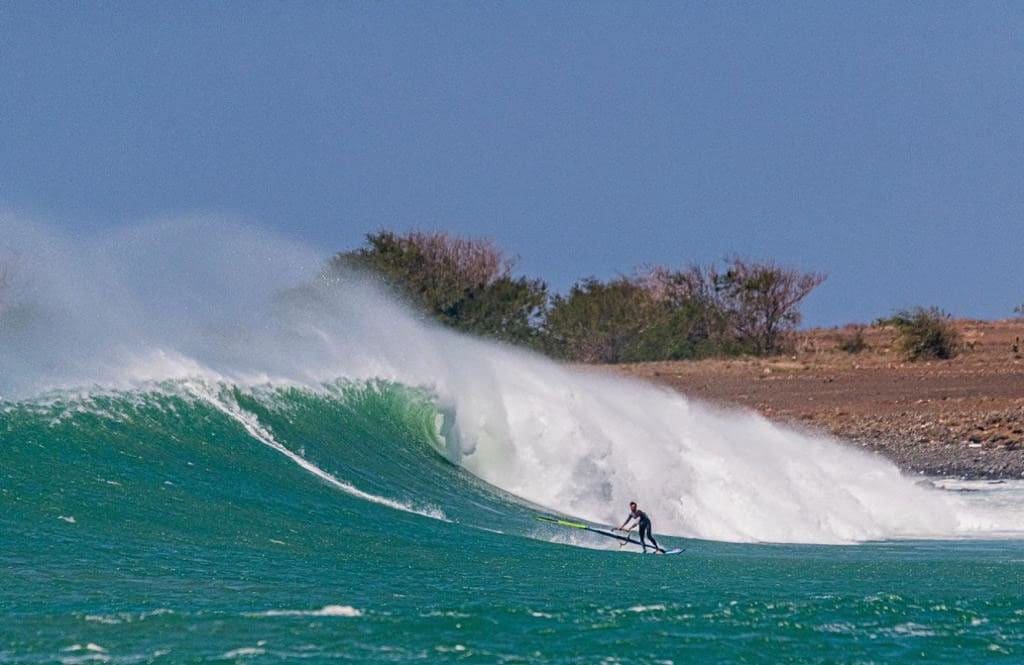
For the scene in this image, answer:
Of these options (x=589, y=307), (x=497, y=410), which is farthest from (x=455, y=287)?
(x=497, y=410)

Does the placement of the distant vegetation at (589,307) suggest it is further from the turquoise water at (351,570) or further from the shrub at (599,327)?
the turquoise water at (351,570)

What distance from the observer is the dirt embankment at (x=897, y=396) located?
94.5 feet

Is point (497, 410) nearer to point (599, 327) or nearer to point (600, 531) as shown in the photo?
point (600, 531)

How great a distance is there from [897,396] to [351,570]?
2456cm

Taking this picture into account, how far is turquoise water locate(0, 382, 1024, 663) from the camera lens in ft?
32.0

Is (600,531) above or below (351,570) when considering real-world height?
above

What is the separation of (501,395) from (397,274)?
26.9 m

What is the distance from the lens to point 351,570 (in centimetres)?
1210

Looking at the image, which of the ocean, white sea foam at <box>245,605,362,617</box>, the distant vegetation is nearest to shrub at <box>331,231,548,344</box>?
the distant vegetation

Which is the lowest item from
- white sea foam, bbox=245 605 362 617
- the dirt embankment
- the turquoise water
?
white sea foam, bbox=245 605 362 617

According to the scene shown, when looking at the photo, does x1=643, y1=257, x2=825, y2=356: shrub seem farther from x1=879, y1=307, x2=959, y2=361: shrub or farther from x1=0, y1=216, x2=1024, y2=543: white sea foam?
x1=0, y1=216, x2=1024, y2=543: white sea foam

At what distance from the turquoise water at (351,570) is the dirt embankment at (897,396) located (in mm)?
10486

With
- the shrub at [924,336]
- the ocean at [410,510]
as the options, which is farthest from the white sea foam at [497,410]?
the shrub at [924,336]

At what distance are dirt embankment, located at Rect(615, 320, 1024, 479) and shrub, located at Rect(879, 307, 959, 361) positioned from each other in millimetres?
443
